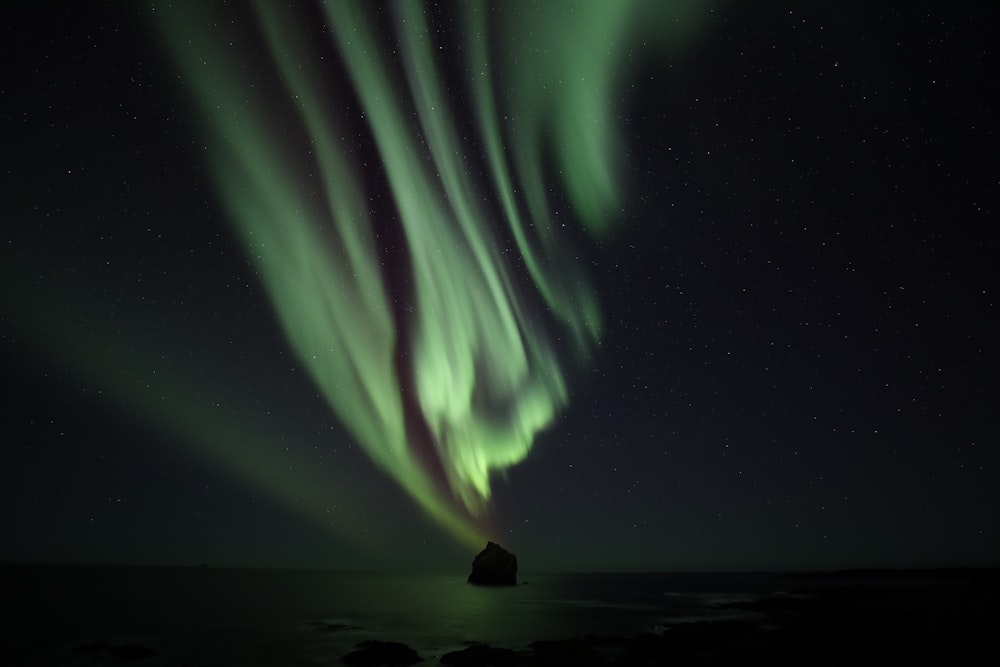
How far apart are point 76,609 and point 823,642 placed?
69.3 meters

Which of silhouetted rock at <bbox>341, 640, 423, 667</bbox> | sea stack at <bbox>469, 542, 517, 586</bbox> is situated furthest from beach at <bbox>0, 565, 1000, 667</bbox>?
sea stack at <bbox>469, 542, 517, 586</bbox>

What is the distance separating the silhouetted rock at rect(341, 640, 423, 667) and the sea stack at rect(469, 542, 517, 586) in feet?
306

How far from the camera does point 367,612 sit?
63.8m

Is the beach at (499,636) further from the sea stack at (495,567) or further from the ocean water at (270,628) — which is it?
the sea stack at (495,567)

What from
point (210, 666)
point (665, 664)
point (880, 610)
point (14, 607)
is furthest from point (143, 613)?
point (880, 610)

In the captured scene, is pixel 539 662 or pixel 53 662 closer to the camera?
pixel 539 662

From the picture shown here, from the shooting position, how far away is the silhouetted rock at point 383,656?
30708 mm

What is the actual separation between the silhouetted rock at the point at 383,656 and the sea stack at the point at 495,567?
9334 cm

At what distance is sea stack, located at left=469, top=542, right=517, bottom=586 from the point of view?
123m

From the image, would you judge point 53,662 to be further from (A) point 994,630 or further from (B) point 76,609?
(A) point 994,630

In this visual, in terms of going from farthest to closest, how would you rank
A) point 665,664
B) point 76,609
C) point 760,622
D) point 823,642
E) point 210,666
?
point 76,609 → point 760,622 → point 823,642 → point 210,666 → point 665,664

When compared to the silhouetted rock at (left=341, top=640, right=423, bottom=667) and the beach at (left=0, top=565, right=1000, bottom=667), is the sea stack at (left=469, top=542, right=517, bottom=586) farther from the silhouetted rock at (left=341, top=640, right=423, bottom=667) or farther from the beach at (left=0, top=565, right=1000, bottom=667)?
the silhouetted rock at (left=341, top=640, right=423, bottom=667)

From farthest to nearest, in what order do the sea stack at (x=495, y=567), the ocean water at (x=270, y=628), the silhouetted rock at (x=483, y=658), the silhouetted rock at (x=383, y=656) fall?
1. the sea stack at (x=495, y=567)
2. the ocean water at (x=270, y=628)
3. the silhouetted rock at (x=383, y=656)
4. the silhouetted rock at (x=483, y=658)

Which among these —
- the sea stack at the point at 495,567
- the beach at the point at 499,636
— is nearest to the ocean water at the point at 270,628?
the beach at the point at 499,636
